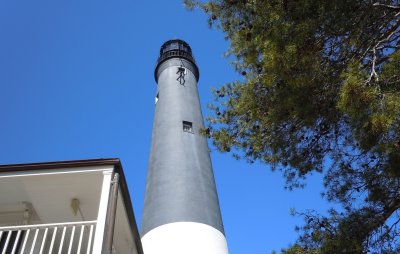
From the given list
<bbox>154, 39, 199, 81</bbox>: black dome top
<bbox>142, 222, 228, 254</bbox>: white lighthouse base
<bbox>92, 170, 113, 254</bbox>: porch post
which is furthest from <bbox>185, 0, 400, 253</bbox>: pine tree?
<bbox>154, 39, 199, 81</bbox>: black dome top

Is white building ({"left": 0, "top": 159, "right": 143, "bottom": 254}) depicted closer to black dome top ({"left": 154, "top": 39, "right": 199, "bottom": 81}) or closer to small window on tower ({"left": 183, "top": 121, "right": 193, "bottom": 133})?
small window on tower ({"left": 183, "top": 121, "right": 193, "bottom": 133})

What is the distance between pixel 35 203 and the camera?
8711 millimetres

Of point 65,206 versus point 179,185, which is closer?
point 65,206

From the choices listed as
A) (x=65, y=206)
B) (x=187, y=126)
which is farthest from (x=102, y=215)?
(x=187, y=126)

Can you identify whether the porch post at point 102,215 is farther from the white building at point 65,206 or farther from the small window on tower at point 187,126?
the small window on tower at point 187,126

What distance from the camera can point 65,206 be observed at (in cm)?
899

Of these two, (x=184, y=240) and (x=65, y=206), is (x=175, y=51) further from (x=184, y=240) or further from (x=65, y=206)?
(x=65, y=206)

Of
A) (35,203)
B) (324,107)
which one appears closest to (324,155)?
Result: (324,107)

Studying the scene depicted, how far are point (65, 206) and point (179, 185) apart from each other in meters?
6.04

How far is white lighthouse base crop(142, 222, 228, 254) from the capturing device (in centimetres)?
1304

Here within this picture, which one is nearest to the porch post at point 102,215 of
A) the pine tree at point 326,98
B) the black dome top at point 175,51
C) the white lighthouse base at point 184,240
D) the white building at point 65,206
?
the white building at point 65,206

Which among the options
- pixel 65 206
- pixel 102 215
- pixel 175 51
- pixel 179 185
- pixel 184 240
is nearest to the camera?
pixel 102 215

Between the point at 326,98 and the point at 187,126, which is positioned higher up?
the point at 187,126

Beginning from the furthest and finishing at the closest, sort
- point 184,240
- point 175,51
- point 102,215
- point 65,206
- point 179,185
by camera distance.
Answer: point 175,51 → point 179,185 → point 184,240 → point 65,206 → point 102,215
